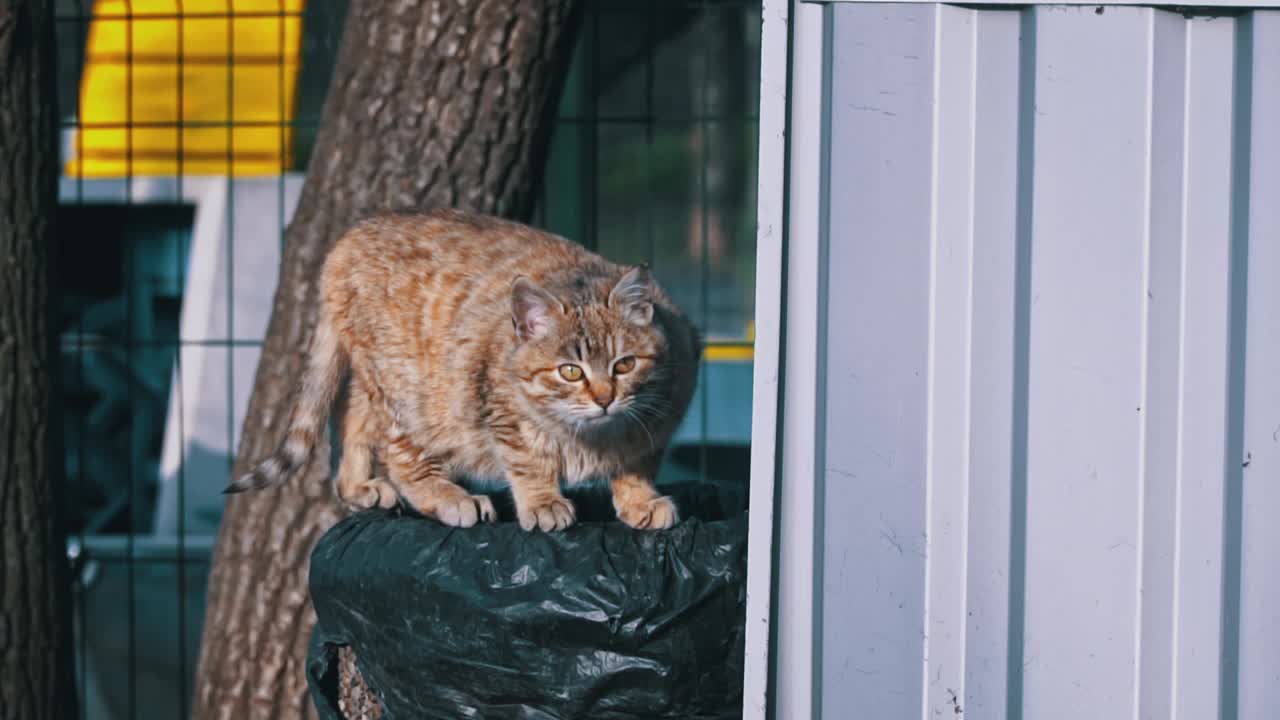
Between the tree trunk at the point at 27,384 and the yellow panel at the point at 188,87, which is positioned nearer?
the tree trunk at the point at 27,384

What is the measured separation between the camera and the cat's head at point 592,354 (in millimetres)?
2443

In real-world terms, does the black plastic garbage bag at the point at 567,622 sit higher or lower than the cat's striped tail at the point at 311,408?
lower

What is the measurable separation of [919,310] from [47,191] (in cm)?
218

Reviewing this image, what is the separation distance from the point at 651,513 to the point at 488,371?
412 millimetres

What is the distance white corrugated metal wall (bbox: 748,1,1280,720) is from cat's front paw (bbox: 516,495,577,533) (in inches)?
19.3

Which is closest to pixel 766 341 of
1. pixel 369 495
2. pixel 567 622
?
pixel 567 622

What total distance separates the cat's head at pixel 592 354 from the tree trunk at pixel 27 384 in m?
1.30

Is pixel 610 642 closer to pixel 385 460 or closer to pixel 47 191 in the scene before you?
pixel 385 460

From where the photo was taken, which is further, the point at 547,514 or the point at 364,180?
the point at 364,180

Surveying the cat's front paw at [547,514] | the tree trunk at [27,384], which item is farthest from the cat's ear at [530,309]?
the tree trunk at [27,384]

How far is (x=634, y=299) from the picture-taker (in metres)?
2.46

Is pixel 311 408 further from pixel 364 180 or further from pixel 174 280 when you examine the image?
pixel 174 280

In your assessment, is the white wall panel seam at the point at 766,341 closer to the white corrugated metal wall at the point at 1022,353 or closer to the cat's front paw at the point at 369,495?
the white corrugated metal wall at the point at 1022,353

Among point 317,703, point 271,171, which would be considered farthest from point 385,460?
point 271,171
